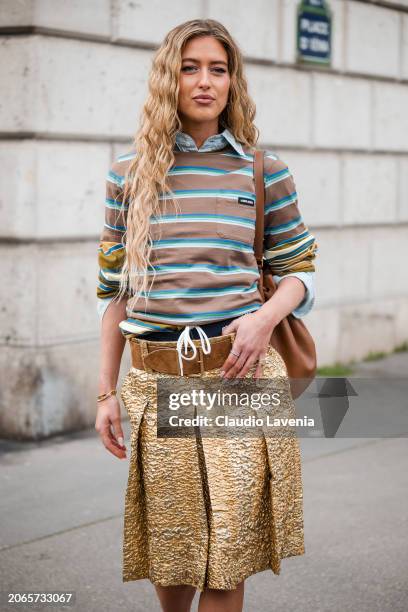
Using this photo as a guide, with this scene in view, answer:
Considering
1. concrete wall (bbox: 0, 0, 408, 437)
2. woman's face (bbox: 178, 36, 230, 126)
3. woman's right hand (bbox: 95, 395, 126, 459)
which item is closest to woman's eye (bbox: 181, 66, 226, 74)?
woman's face (bbox: 178, 36, 230, 126)

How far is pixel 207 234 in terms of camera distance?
2.91 metres

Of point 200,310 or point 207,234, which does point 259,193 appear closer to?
point 207,234

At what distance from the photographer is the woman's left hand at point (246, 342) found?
2.87 meters

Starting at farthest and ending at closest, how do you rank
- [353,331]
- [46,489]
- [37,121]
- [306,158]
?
[353,331]
[306,158]
[37,121]
[46,489]

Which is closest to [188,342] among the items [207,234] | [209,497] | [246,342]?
[246,342]

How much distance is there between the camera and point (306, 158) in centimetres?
883

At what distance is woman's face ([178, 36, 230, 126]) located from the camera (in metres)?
2.95

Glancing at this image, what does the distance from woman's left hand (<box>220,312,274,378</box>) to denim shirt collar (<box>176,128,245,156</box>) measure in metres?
0.46

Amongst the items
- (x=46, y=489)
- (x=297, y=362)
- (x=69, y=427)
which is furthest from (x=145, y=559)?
(x=69, y=427)

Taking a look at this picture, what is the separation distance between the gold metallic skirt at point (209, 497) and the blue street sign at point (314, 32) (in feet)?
19.9

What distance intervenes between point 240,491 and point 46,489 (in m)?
2.85

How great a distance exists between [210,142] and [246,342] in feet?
1.81

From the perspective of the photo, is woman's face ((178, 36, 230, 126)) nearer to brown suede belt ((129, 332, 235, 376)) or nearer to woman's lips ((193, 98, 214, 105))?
woman's lips ((193, 98, 214, 105))

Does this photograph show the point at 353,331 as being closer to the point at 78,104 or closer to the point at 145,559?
the point at 78,104
